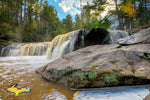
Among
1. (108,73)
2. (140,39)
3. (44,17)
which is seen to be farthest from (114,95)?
(44,17)

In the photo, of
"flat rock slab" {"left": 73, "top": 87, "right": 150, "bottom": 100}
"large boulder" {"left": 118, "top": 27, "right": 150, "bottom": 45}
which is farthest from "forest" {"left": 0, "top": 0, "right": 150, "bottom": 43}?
"flat rock slab" {"left": 73, "top": 87, "right": 150, "bottom": 100}

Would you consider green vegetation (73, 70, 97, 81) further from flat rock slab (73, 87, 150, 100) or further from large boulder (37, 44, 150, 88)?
flat rock slab (73, 87, 150, 100)

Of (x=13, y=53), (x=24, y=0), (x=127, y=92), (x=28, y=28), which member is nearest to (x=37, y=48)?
(x=13, y=53)

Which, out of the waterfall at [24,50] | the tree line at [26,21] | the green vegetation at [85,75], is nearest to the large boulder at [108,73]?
the green vegetation at [85,75]

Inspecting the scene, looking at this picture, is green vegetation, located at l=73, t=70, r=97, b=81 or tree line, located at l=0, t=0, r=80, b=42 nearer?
green vegetation, located at l=73, t=70, r=97, b=81

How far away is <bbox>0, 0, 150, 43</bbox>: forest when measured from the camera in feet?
41.7

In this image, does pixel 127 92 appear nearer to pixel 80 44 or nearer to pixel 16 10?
pixel 80 44

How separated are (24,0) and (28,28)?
8.87 metres

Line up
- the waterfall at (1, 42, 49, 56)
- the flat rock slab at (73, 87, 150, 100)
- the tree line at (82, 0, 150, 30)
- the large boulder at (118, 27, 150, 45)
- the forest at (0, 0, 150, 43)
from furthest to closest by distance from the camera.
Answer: the forest at (0, 0, 150, 43) < the waterfall at (1, 42, 49, 56) < the tree line at (82, 0, 150, 30) < the large boulder at (118, 27, 150, 45) < the flat rock slab at (73, 87, 150, 100)

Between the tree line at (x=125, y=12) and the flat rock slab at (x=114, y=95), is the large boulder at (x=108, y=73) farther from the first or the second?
the tree line at (x=125, y=12)

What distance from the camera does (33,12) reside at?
26.5 metres

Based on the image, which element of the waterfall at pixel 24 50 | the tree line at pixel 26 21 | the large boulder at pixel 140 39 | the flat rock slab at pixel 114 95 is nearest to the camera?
the flat rock slab at pixel 114 95

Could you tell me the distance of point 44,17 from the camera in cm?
2698

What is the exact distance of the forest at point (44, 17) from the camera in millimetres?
12719
